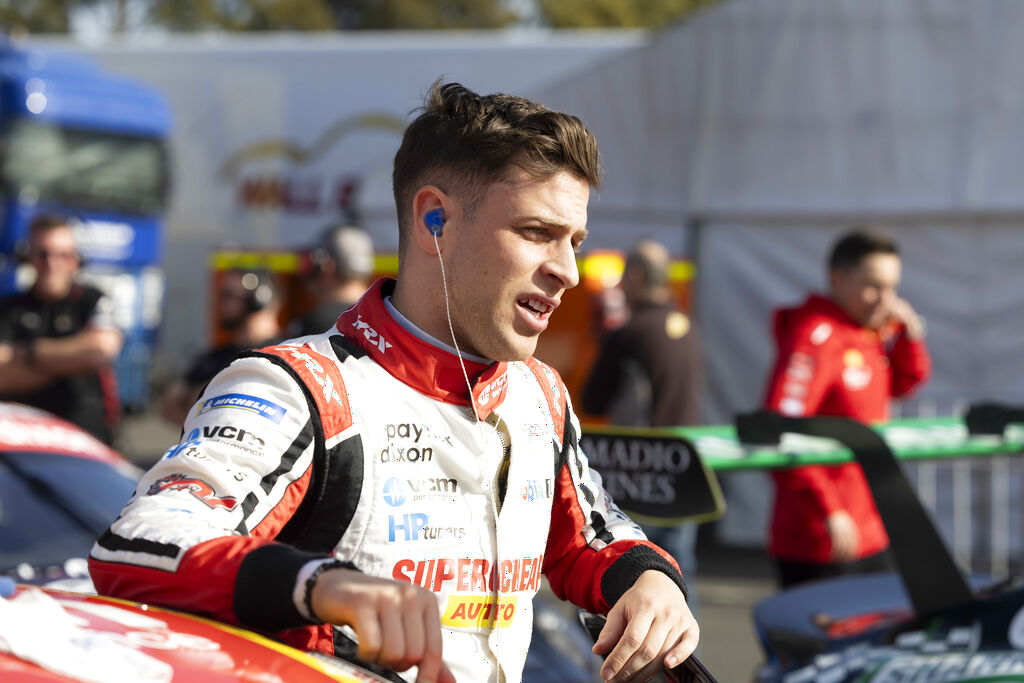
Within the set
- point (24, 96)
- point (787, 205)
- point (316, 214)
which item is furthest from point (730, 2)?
point (24, 96)

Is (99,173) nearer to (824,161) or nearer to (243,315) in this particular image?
(824,161)

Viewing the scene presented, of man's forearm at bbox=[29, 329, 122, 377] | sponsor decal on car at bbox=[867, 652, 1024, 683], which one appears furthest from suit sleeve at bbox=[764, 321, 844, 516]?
man's forearm at bbox=[29, 329, 122, 377]

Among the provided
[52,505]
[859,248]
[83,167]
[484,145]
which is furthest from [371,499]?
[83,167]

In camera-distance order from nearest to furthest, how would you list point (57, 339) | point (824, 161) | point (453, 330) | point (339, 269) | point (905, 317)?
1. point (453, 330)
2. point (339, 269)
3. point (905, 317)
4. point (57, 339)
5. point (824, 161)

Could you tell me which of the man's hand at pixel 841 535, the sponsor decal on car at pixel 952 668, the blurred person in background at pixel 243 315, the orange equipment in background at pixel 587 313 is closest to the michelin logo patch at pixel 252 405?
the sponsor decal on car at pixel 952 668

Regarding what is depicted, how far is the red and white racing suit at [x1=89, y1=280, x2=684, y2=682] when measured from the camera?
1.41 metres

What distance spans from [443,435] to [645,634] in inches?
14.6

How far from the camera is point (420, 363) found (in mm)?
1705

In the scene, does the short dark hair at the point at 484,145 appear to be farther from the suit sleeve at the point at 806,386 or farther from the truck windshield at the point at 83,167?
the truck windshield at the point at 83,167

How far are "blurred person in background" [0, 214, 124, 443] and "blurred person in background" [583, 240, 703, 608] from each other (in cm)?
209

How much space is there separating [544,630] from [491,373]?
96.9 inches

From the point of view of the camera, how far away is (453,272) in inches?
66.7

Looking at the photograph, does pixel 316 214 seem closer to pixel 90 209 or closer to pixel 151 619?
→ pixel 90 209

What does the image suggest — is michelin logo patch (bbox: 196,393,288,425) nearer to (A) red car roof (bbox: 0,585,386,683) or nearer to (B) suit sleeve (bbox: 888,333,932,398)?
(A) red car roof (bbox: 0,585,386,683)
